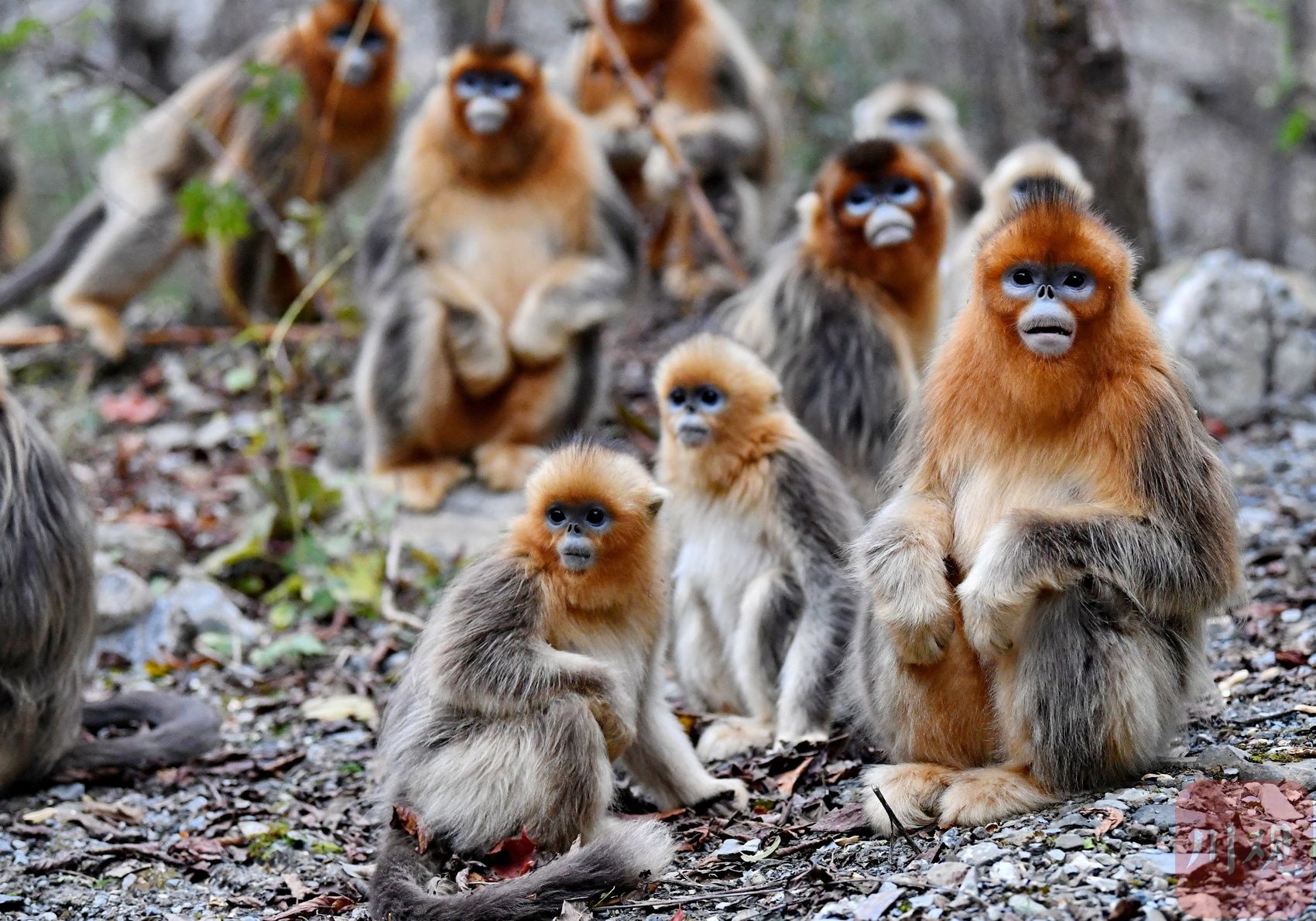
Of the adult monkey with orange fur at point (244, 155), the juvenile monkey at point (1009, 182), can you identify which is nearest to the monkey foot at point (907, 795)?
the juvenile monkey at point (1009, 182)

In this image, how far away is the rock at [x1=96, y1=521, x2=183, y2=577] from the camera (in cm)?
539

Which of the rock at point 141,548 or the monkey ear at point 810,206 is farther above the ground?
the monkey ear at point 810,206

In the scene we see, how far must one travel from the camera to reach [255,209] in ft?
24.4

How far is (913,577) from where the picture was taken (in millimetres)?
3039

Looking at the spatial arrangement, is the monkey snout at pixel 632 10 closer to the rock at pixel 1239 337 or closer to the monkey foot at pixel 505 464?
the monkey foot at pixel 505 464

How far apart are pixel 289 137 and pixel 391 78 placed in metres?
0.60

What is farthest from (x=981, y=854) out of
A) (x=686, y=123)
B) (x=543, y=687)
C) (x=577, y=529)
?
(x=686, y=123)

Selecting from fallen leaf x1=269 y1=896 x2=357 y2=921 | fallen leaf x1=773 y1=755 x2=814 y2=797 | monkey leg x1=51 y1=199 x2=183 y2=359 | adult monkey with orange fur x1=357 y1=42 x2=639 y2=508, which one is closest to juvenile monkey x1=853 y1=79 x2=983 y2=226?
adult monkey with orange fur x1=357 y1=42 x2=639 y2=508

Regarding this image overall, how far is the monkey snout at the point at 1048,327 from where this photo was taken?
2816mm

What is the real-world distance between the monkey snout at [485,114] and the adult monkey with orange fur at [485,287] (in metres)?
0.06

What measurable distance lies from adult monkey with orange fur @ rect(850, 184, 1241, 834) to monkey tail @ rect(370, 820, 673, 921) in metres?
0.52

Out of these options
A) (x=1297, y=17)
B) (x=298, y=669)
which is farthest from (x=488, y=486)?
(x=1297, y=17)

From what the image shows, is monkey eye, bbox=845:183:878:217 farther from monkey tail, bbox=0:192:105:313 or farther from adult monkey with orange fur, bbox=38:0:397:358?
monkey tail, bbox=0:192:105:313

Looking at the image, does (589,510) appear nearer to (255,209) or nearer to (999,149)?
(255,209)
